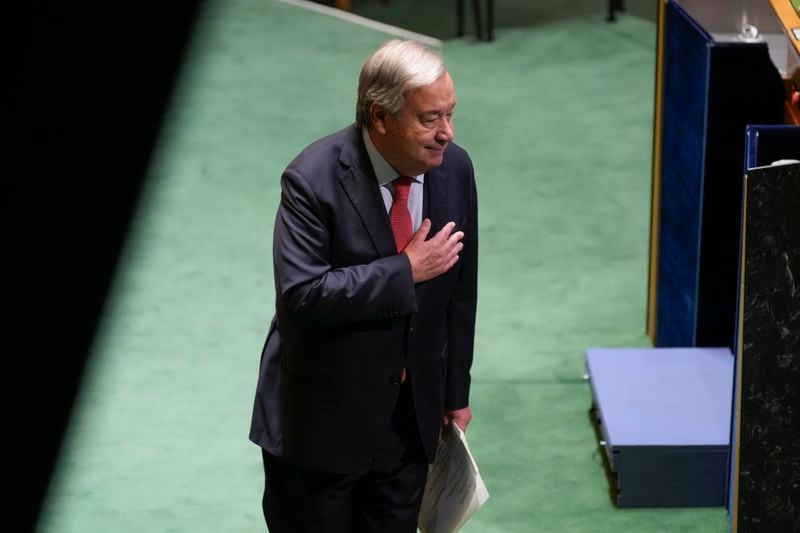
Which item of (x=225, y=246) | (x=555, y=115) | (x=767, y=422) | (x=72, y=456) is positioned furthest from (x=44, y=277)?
(x=767, y=422)

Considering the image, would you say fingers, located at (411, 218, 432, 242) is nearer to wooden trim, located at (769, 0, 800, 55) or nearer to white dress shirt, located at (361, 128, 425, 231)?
white dress shirt, located at (361, 128, 425, 231)

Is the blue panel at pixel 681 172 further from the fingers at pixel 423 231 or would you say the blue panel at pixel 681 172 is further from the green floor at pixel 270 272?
the fingers at pixel 423 231

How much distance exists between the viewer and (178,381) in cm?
536

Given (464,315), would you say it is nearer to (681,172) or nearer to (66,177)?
(681,172)

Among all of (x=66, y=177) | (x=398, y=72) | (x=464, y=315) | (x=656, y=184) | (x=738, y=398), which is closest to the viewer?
(x=398, y=72)

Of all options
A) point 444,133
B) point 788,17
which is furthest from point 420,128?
point 788,17

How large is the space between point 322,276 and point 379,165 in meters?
0.28

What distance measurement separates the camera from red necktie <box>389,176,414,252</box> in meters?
3.20

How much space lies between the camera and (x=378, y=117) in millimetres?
3049

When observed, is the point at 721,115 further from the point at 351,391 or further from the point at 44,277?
the point at 44,277

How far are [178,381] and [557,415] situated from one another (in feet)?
4.61

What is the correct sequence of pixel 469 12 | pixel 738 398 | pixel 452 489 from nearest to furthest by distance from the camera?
pixel 452 489, pixel 738 398, pixel 469 12

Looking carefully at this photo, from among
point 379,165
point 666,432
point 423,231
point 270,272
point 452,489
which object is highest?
point 379,165

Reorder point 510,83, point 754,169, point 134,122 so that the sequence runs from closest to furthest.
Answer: point 754,169 → point 134,122 → point 510,83
